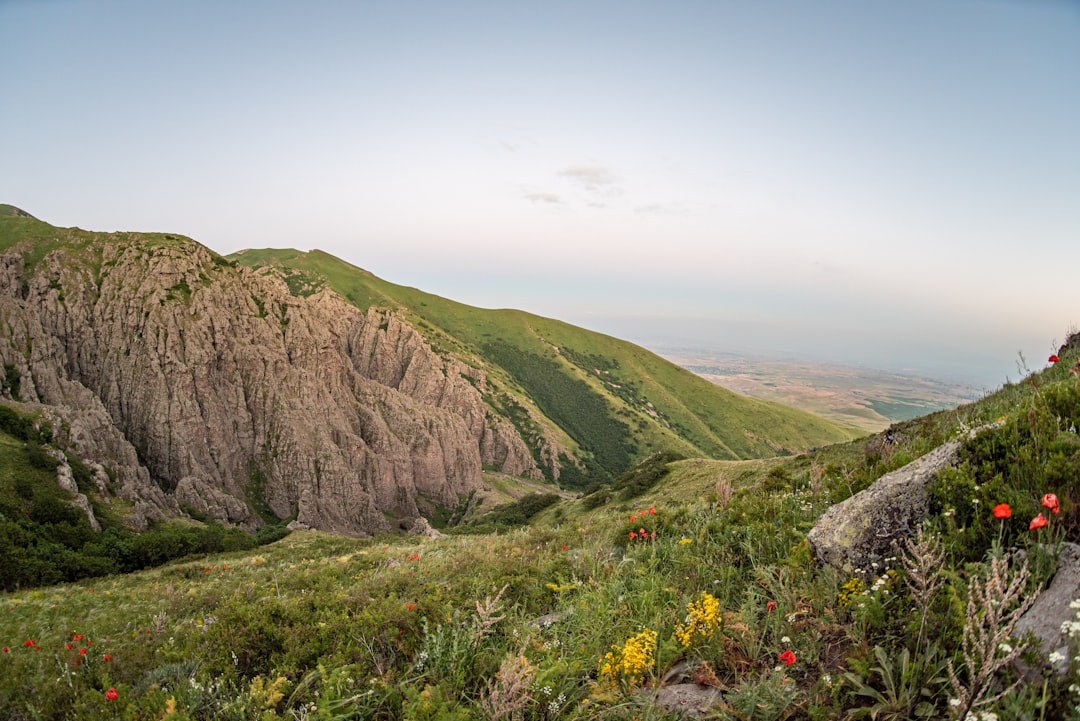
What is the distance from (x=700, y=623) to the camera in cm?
462

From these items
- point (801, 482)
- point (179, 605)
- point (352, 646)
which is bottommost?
point (179, 605)

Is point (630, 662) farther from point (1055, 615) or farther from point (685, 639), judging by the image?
point (1055, 615)

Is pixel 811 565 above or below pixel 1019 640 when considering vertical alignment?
below

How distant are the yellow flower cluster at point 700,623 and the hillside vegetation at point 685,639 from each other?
0.03 metres

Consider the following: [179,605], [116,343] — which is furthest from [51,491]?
[179,605]

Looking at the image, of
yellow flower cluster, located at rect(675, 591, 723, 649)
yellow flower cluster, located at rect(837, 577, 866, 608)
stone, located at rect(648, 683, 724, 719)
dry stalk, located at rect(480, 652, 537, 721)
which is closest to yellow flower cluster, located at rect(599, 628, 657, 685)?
stone, located at rect(648, 683, 724, 719)

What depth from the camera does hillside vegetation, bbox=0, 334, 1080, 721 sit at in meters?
3.26

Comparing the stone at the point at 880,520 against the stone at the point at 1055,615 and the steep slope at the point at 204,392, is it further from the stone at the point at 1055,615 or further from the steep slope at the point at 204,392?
the steep slope at the point at 204,392

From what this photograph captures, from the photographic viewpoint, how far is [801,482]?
1106 cm

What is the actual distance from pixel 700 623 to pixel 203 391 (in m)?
105

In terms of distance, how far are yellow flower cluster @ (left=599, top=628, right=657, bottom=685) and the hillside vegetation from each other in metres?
0.02

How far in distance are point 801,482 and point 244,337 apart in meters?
109

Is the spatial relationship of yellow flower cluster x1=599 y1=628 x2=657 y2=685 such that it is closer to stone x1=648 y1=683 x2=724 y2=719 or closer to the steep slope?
stone x1=648 y1=683 x2=724 y2=719

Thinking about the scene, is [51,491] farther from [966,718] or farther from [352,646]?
[966,718]
